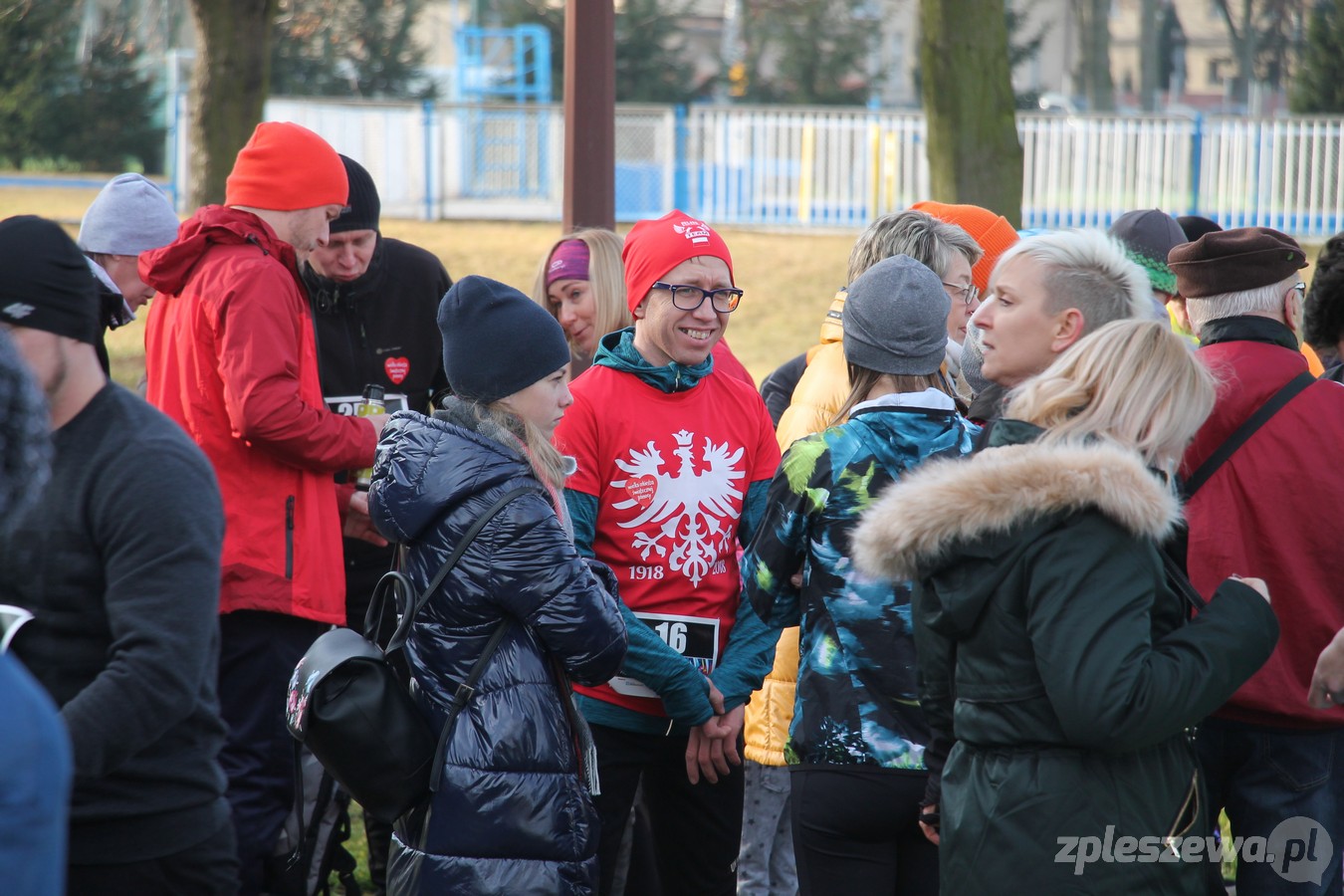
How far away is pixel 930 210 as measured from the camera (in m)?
4.75

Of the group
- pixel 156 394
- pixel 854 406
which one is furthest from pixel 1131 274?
pixel 156 394

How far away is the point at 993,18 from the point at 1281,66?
39927mm

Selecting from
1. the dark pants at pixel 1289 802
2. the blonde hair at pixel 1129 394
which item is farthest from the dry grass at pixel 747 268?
the blonde hair at pixel 1129 394

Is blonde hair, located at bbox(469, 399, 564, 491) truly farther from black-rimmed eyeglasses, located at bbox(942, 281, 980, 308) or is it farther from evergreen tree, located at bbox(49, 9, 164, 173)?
evergreen tree, located at bbox(49, 9, 164, 173)

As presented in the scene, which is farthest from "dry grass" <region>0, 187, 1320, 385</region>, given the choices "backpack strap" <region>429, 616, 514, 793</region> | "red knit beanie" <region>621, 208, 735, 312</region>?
"backpack strap" <region>429, 616, 514, 793</region>

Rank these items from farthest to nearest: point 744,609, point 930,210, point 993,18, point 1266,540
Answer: point 993,18 < point 930,210 < point 744,609 < point 1266,540

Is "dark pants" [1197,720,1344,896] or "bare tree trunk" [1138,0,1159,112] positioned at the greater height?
"bare tree trunk" [1138,0,1159,112]

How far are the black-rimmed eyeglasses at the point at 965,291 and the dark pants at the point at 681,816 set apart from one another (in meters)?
1.59

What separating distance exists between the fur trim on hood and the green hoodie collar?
1.20 meters

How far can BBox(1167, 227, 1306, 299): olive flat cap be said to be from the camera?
3.23 meters

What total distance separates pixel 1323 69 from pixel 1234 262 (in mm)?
27121

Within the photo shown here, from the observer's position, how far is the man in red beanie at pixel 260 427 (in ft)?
12.3

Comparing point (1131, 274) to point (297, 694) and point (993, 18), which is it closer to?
point (297, 694)

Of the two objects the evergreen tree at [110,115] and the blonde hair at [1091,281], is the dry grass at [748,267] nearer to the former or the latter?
the evergreen tree at [110,115]
